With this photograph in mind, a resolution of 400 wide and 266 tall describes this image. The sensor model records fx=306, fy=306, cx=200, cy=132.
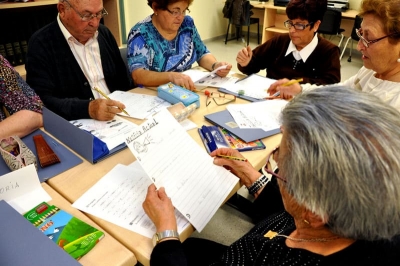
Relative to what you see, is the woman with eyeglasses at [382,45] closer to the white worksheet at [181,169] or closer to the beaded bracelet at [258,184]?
the beaded bracelet at [258,184]

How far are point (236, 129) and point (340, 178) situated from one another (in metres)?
0.76

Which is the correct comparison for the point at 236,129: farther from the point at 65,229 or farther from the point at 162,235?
the point at 65,229

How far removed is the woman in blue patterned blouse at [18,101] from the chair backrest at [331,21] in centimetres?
403

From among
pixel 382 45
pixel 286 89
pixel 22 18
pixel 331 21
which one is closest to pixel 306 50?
pixel 286 89

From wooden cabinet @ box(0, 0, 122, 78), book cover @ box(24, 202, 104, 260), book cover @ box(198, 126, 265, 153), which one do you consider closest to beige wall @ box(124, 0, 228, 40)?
wooden cabinet @ box(0, 0, 122, 78)

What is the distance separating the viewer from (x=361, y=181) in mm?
542

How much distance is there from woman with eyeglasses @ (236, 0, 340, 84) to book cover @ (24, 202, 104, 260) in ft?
4.87

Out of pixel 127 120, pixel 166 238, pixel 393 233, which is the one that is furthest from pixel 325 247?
pixel 127 120

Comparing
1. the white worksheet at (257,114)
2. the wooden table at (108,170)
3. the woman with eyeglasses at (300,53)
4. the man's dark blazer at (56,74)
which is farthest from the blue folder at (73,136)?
the woman with eyeglasses at (300,53)

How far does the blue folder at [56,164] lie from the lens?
102 cm

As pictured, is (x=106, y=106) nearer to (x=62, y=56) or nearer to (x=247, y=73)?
(x=62, y=56)

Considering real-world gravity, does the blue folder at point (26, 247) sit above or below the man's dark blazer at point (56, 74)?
below

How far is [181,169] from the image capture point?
0.97 meters

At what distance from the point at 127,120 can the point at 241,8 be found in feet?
13.6
